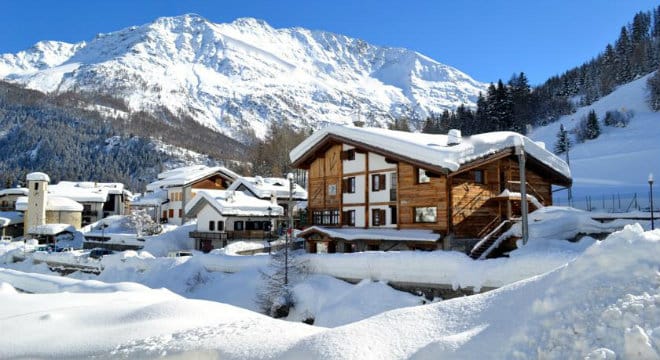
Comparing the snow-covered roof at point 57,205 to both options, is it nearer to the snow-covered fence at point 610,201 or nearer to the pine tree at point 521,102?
the snow-covered fence at point 610,201

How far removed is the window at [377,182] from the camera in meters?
30.6

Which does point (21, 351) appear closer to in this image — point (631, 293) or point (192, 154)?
point (631, 293)

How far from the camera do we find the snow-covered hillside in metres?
46.8

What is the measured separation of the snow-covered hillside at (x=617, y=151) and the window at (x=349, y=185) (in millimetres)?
21655

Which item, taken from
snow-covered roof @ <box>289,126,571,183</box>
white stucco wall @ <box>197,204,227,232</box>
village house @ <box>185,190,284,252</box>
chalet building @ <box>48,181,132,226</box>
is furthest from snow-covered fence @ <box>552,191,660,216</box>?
chalet building @ <box>48,181,132,226</box>

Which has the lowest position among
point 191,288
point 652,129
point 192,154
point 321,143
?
point 191,288

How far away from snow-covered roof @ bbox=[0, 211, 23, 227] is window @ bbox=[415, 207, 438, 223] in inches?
2395

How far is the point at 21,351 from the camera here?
34.9 feet

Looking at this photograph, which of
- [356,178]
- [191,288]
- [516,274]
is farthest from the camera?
[356,178]

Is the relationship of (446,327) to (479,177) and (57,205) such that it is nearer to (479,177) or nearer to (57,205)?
(479,177)

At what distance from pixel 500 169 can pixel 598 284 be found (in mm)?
23086

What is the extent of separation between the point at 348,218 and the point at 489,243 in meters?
10.0

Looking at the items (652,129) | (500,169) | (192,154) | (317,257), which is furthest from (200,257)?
(192,154)

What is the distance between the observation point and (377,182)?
102 feet
